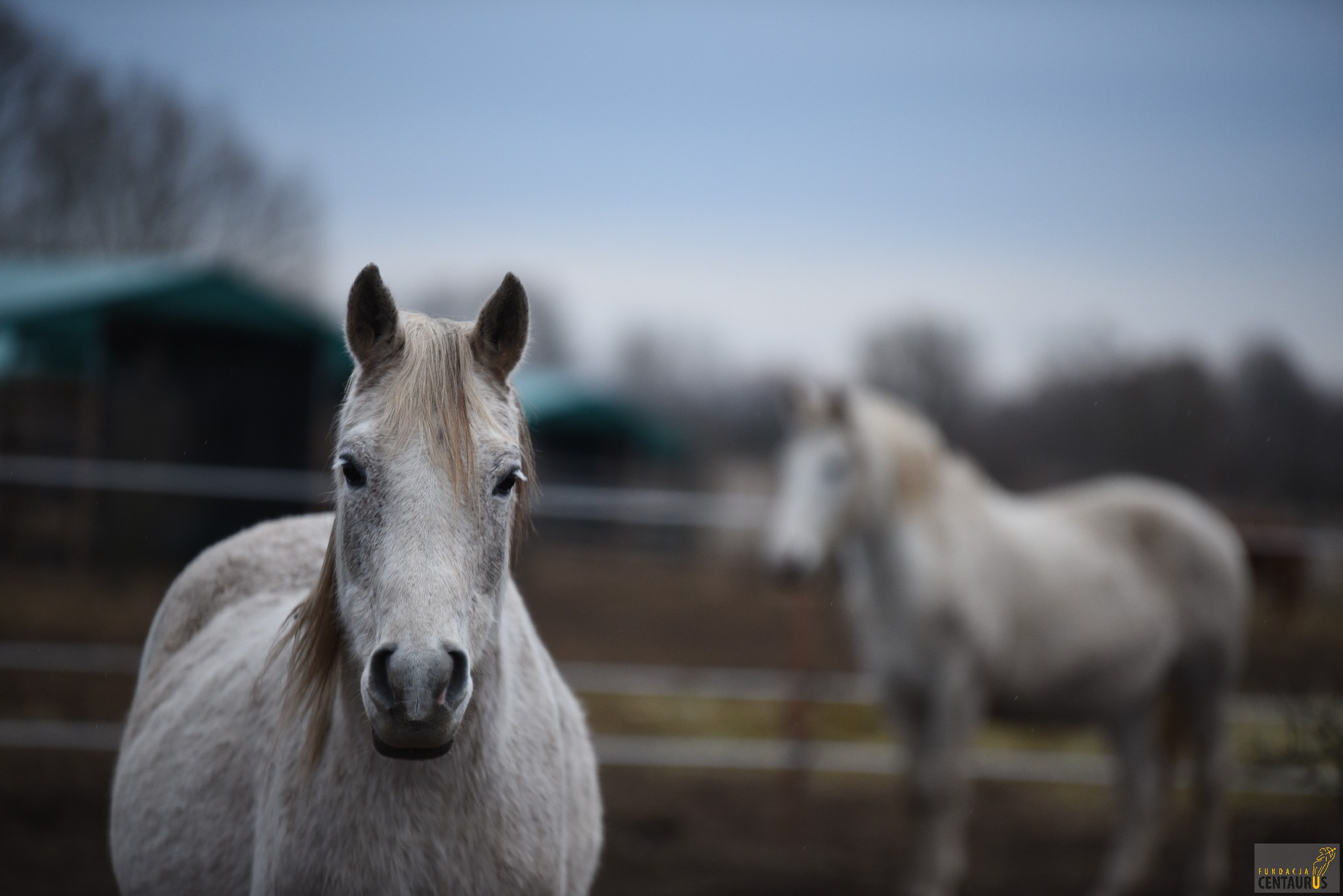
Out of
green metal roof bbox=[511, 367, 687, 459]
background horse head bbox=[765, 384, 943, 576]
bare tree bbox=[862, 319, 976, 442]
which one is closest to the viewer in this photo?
background horse head bbox=[765, 384, 943, 576]

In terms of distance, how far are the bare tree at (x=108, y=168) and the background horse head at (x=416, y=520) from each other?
549cm

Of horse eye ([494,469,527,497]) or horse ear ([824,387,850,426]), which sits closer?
horse eye ([494,469,527,497])

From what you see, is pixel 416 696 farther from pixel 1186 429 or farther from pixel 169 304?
pixel 1186 429

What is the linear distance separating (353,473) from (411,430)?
0.11m

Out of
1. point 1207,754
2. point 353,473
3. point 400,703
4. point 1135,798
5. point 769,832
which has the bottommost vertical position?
point 769,832

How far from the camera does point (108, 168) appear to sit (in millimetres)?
5641

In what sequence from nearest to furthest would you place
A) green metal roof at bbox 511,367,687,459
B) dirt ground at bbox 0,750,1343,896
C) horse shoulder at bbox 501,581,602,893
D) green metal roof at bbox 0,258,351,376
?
horse shoulder at bbox 501,581,602,893 → dirt ground at bbox 0,750,1343,896 → green metal roof at bbox 0,258,351,376 → green metal roof at bbox 511,367,687,459

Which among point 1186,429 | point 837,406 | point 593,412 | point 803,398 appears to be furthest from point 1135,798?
point 593,412

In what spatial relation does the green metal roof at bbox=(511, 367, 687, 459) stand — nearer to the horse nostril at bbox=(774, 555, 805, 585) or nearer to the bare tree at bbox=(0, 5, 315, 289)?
the bare tree at bbox=(0, 5, 315, 289)

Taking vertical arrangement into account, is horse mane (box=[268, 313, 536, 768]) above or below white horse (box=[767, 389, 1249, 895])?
above

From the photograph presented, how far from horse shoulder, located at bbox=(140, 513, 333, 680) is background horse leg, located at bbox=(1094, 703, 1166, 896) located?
150 inches

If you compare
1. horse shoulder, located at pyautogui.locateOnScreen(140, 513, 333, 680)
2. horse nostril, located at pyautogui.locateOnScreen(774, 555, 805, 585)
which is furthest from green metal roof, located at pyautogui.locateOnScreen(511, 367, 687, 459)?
horse shoulder, located at pyautogui.locateOnScreen(140, 513, 333, 680)

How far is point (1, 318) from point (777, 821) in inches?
213

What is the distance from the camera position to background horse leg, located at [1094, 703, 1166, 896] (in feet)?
13.0
